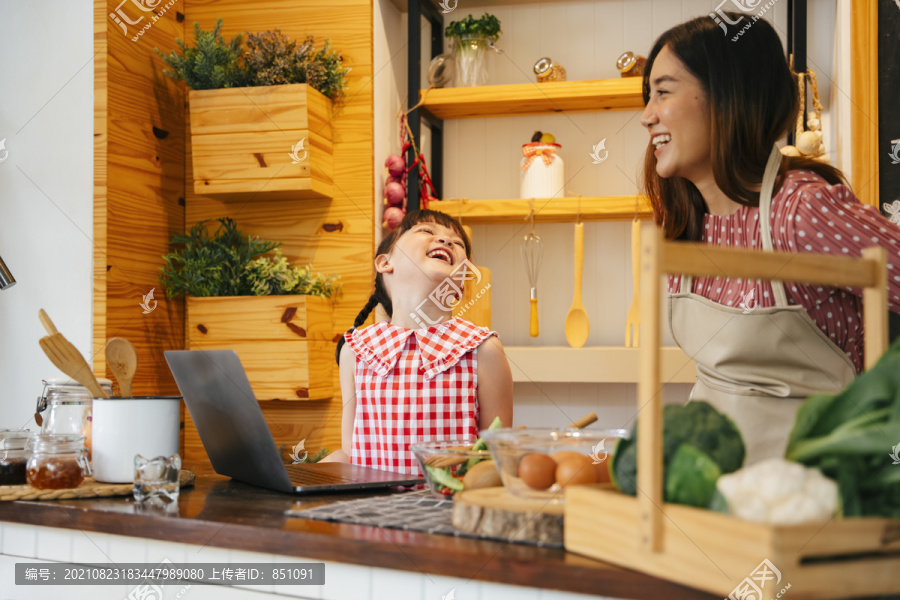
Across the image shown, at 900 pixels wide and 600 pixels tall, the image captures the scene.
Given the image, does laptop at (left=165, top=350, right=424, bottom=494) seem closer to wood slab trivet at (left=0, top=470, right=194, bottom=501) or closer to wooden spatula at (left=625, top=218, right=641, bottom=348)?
wood slab trivet at (left=0, top=470, right=194, bottom=501)

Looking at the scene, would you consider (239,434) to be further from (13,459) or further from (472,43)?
(472,43)

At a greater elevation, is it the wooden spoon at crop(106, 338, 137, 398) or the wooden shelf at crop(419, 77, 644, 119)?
the wooden shelf at crop(419, 77, 644, 119)

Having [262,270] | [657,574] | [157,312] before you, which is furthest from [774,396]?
[157,312]

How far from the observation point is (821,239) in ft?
4.02

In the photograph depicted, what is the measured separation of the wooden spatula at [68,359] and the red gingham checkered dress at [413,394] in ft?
2.08

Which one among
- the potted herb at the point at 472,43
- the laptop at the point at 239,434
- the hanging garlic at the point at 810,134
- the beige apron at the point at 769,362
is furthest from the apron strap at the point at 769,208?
the potted herb at the point at 472,43

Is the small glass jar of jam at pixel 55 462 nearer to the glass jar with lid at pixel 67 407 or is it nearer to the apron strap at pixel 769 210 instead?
the glass jar with lid at pixel 67 407

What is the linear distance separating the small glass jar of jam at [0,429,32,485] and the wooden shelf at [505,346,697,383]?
4.98ft

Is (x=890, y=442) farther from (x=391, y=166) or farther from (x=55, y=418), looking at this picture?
(x=391, y=166)

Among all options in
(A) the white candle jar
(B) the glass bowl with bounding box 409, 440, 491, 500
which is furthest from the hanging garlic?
(B) the glass bowl with bounding box 409, 440, 491, 500

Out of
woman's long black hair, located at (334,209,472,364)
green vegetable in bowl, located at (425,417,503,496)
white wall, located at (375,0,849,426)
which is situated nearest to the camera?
green vegetable in bowl, located at (425,417,503,496)

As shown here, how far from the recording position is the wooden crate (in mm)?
622

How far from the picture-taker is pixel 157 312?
8.21 feet

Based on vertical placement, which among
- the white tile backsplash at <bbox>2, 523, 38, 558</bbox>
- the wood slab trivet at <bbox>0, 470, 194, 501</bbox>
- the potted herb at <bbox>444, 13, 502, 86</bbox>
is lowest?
the white tile backsplash at <bbox>2, 523, 38, 558</bbox>
